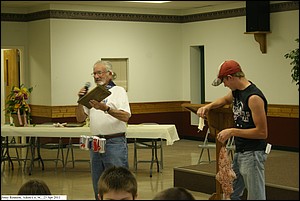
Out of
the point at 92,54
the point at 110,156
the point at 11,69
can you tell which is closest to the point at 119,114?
the point at 110,156

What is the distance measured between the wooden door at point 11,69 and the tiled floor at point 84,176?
64.3 inches

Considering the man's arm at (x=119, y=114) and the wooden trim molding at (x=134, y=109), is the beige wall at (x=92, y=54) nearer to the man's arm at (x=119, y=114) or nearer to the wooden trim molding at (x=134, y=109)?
the wooden trim molding at (x=134, y=109)

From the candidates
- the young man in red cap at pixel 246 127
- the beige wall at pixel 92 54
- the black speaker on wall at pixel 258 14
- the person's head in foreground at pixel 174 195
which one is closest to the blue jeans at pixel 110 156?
the young man in red cap at pixel 246 127

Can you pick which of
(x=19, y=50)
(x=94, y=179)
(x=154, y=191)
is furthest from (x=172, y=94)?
(x=94, y=179)

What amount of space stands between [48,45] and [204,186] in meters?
3.39

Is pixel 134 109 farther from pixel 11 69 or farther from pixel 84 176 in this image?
pixel 84 176

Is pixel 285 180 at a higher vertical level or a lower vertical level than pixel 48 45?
lower

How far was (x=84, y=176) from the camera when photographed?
18.8ft

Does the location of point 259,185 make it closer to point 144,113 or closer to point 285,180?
point 285,180

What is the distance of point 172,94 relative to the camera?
7641 millimetres

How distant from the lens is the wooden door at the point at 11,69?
850 cm

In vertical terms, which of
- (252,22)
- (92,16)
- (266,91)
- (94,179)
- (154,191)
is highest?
(92,16)

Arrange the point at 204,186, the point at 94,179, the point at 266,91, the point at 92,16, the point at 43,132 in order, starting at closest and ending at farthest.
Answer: the point at 266,91
the point at 94,179
the point at 204,186
the point at 43,132
the point at 92,16

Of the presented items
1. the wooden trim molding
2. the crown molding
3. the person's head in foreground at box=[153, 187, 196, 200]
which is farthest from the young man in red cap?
the wooden trim molding
